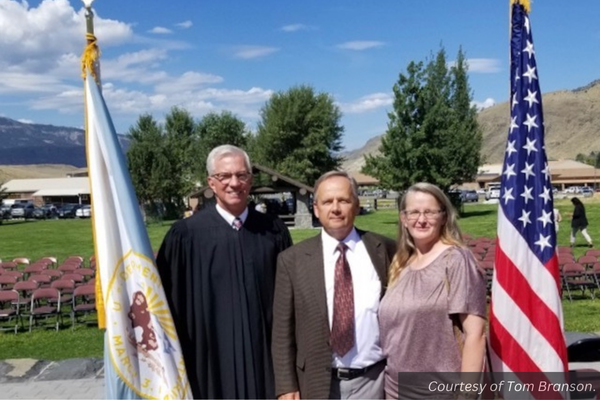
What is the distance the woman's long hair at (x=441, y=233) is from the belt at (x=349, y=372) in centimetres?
45

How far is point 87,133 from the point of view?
161 inches

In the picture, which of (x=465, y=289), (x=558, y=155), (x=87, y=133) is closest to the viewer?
(x=465, y=289)

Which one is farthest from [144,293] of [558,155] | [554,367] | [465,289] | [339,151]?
[558,155]

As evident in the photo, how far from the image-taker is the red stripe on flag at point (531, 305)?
3896mm

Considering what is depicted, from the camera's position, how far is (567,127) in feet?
560

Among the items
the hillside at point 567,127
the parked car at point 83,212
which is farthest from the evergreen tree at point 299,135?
the hillside at point 567,127

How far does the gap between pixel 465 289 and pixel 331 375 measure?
826 millimetres

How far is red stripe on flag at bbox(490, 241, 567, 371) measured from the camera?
153 inches

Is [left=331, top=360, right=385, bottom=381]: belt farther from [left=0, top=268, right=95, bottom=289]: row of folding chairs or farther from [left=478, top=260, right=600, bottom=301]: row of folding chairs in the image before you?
[left=0, top=268, right=95, bottom=289]: row of folding chairs

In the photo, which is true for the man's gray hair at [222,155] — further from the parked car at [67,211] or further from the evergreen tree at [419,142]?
the parked car at [67,211]

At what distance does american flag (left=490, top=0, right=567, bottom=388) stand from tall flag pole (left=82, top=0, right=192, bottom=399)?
192 cm

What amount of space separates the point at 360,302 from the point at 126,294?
142cm

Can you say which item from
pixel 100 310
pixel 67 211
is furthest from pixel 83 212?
pixel 100 310

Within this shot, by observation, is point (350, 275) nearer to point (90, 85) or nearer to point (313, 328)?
point (313, 328)
